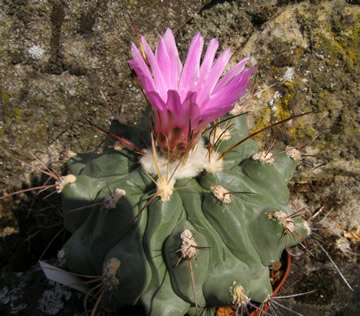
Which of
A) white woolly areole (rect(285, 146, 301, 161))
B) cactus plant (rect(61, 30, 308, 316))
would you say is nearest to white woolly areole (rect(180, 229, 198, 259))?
cactus plant (rect(61, 30, 308, 316))

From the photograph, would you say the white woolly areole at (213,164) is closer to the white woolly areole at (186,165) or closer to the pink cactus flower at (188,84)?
the white woolly areole at (186,165)

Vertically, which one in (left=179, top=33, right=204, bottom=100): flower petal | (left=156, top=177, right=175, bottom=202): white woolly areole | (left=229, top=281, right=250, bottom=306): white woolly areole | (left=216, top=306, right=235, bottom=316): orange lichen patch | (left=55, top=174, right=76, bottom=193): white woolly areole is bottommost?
(left=216, top=306, right=235, bottom=316): orange lichen patch

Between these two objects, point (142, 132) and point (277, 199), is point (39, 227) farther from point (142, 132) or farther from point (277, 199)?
point (277, 199)

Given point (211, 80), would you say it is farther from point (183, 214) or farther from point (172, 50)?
point (183, 214)

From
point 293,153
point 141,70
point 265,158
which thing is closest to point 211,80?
point 141,70

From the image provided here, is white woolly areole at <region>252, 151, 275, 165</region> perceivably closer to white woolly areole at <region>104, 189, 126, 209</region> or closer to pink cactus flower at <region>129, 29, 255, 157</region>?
pink cactus flower at <region>129, 29, 255, 157</region>

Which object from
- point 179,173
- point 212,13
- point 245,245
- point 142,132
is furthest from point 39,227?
point 212,13
